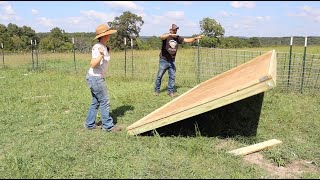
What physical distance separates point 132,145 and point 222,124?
5.74ft

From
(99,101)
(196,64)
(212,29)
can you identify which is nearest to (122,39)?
(212,29)

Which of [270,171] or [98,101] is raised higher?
[98,101]

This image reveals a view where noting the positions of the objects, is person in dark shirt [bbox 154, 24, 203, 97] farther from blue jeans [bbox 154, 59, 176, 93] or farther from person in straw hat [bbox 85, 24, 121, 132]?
person in straw hat [bbox 85, 24, 121, 132]

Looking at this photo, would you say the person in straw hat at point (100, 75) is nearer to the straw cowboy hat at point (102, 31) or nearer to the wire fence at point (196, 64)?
the straw cowboy hat at point (102, 31)

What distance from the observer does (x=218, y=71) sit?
432 inches

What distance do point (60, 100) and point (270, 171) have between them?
530cm

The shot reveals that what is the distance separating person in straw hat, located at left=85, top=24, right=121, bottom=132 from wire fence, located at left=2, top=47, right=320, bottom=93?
4.99m

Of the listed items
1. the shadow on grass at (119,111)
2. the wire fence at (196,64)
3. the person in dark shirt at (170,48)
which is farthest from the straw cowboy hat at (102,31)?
the wire fence at (196,64)

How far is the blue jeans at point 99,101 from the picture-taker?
5074mm

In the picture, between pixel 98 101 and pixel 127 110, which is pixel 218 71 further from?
pixel 98 101

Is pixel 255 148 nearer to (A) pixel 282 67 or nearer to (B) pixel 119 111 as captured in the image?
(B) pixel 119 111

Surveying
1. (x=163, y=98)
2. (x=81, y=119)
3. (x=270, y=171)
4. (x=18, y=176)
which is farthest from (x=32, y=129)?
(x=270, y=171)

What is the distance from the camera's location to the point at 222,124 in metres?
5.49

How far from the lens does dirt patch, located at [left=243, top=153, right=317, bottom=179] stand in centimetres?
362
